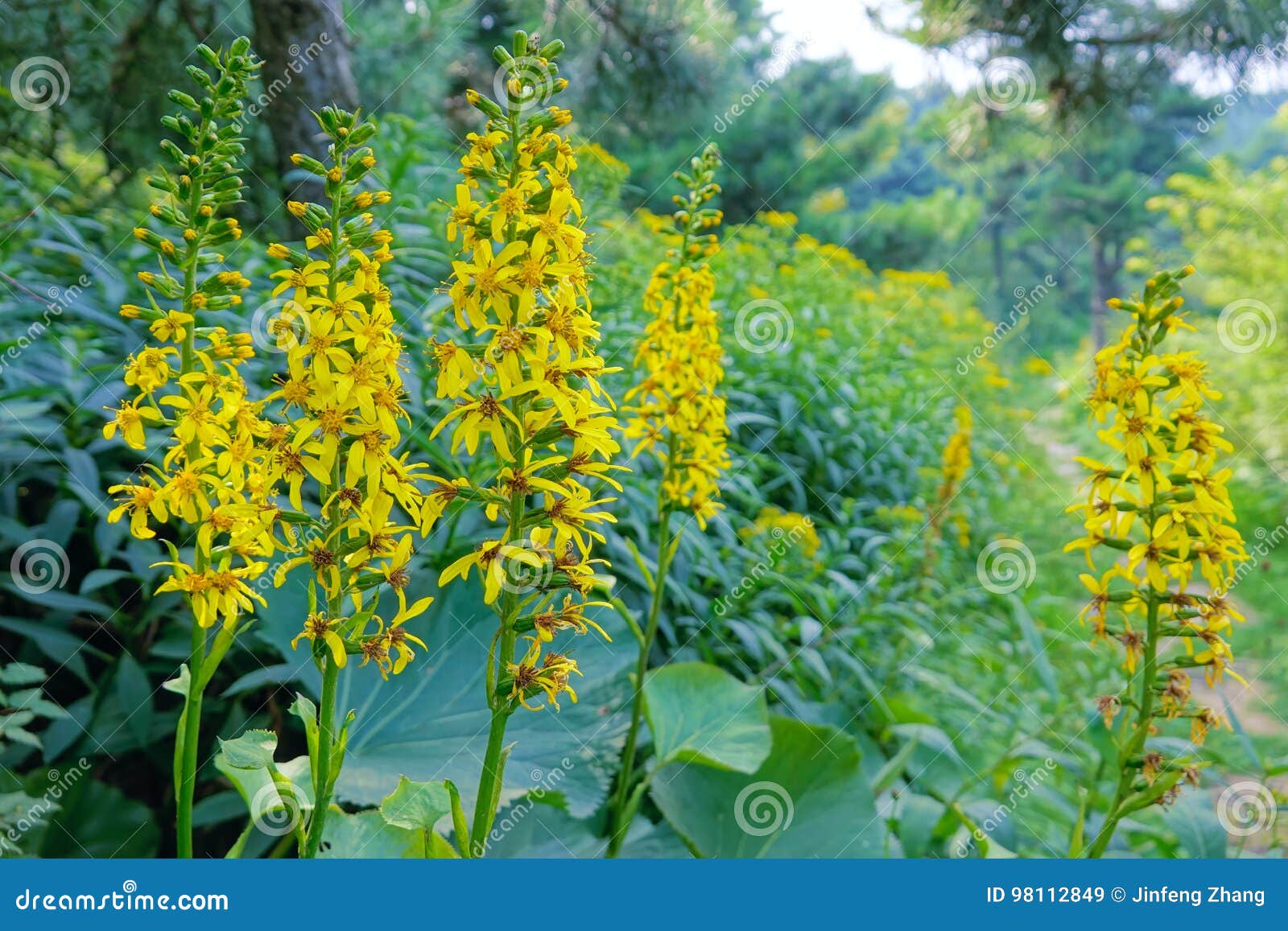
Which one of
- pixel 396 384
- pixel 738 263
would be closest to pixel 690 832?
pixel 396 384

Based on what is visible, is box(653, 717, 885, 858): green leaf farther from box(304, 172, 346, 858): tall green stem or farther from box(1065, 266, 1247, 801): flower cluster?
box(304, 172, 346, 858): tall green stem

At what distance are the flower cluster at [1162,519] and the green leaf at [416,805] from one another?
138cm

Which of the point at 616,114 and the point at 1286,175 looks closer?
the point at 616,114

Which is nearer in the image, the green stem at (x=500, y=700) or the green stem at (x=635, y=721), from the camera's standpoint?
the green stem at (x=500, y=700)

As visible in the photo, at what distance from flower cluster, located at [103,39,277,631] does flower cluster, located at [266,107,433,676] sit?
0.31 feet

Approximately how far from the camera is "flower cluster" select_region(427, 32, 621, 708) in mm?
1406

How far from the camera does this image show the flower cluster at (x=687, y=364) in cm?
224

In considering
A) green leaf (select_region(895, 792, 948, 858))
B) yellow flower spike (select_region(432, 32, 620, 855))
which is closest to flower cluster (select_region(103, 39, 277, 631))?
yellow flower spike (select_region(432, 32, 620, 855))

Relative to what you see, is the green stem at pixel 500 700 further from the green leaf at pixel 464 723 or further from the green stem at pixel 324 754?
the green leaf at pixel 464 723

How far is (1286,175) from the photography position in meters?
9.39

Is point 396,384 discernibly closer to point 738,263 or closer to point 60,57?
point 60,57

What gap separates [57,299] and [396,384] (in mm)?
2022

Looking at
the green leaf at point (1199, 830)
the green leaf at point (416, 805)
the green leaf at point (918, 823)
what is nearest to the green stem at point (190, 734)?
the green leaf at point (416, 805)

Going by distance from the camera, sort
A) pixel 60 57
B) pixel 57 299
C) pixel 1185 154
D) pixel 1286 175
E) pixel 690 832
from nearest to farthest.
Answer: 1. pixel 690 832
2. pixel 57 299
3. pixel 60 57
4. pixel 1286 175
5. pixel 1185 154
